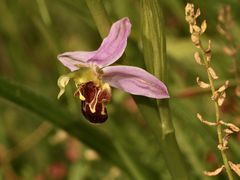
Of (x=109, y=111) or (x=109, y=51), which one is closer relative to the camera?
(x=109, y=51)

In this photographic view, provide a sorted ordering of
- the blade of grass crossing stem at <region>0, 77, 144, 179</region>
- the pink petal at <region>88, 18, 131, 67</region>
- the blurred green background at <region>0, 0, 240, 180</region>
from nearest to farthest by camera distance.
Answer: the pink petal at <region>88, 18, 131, 67</region>
the blade of grass crossing stem at <region>0, 77, 144, 179</region>
the blurred green background at <region>0, 0, 240, 180</region>

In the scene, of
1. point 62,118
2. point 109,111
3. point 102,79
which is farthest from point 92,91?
point 109,111

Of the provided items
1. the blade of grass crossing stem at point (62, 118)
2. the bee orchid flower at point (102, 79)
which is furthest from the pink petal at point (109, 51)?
the blade of grass crossing stem at point (62, 118)

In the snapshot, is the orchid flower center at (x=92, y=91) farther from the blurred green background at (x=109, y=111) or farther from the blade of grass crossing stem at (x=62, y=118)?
the blade of grass crossing stem at (x=62, y=118)

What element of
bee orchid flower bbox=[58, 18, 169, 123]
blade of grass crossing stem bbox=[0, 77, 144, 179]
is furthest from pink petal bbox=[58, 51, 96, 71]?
blade of grass crossing stem bbox=[0, 77, 144, 179]

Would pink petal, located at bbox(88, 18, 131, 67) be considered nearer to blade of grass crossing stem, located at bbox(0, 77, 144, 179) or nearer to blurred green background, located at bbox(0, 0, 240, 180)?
blurred green background, located at bbox(0, 0, 240, 180)

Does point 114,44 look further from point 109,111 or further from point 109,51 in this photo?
point 109,111
